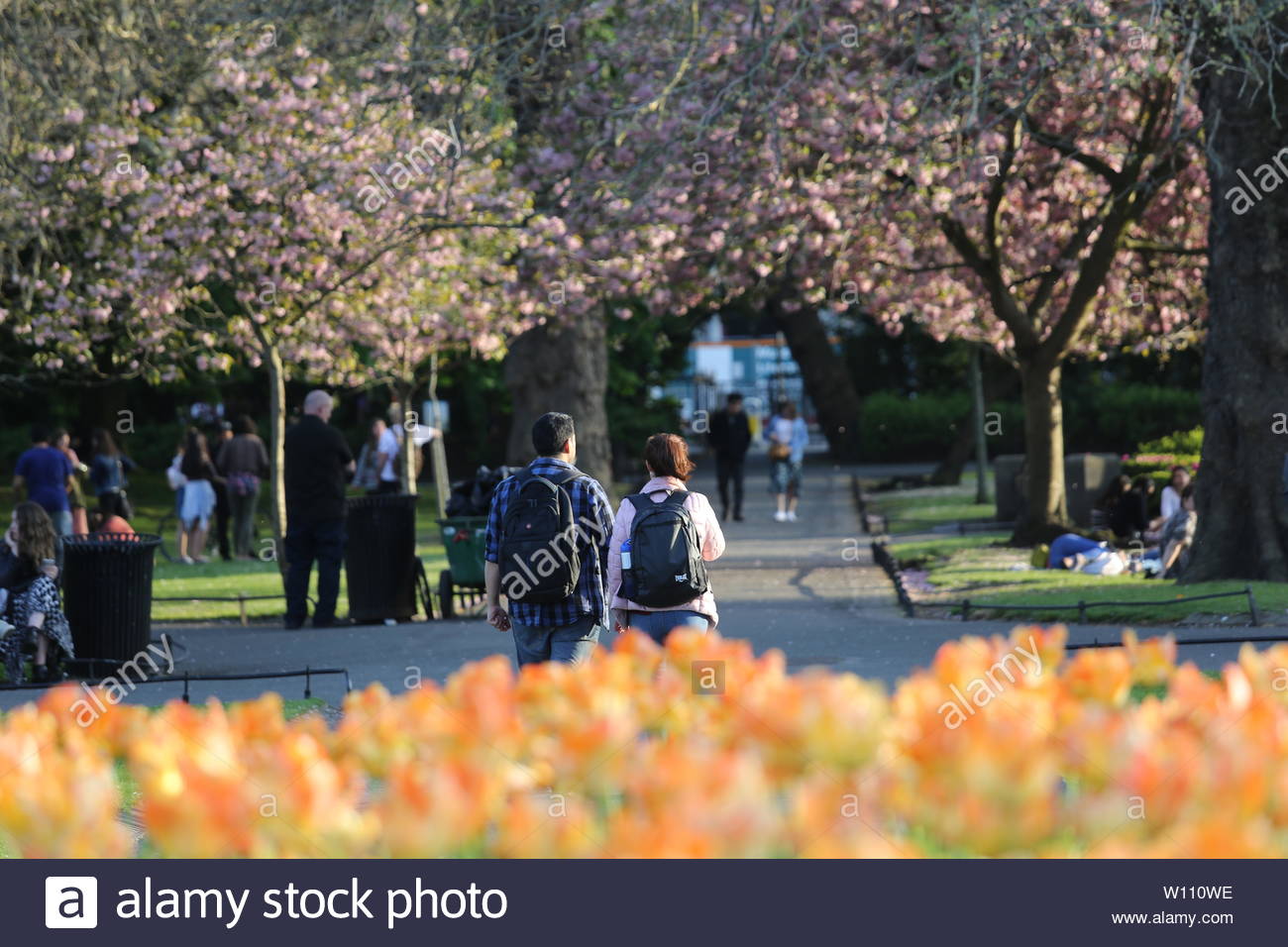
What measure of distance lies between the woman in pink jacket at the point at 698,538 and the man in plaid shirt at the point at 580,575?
0.07 meters

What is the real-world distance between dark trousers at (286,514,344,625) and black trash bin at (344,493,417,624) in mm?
178

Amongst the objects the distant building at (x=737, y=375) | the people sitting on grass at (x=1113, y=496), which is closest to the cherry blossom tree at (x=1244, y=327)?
the people sitting on grass at (x=1113, y=496)

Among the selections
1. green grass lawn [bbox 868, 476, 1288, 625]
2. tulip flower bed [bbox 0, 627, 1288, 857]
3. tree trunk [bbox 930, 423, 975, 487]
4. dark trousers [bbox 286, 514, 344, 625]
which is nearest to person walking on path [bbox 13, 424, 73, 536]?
dark trousers [bbox 286, 514, 344, 625]

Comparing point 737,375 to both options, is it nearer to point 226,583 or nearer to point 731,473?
point 731,473

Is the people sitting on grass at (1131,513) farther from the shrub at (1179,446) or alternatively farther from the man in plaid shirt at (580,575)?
the man in plaid shirt at (580,575)

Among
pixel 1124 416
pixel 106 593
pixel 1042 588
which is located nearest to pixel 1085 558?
pixel 1042 588

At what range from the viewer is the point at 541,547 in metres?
7.20

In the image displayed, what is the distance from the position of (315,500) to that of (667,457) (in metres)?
7.02

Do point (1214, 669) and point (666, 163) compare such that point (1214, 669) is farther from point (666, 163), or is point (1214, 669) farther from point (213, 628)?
point (213, 628)

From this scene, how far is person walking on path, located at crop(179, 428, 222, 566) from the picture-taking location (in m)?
21.0

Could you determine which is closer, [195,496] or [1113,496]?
[1113,496]

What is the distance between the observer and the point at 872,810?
10.6ft
